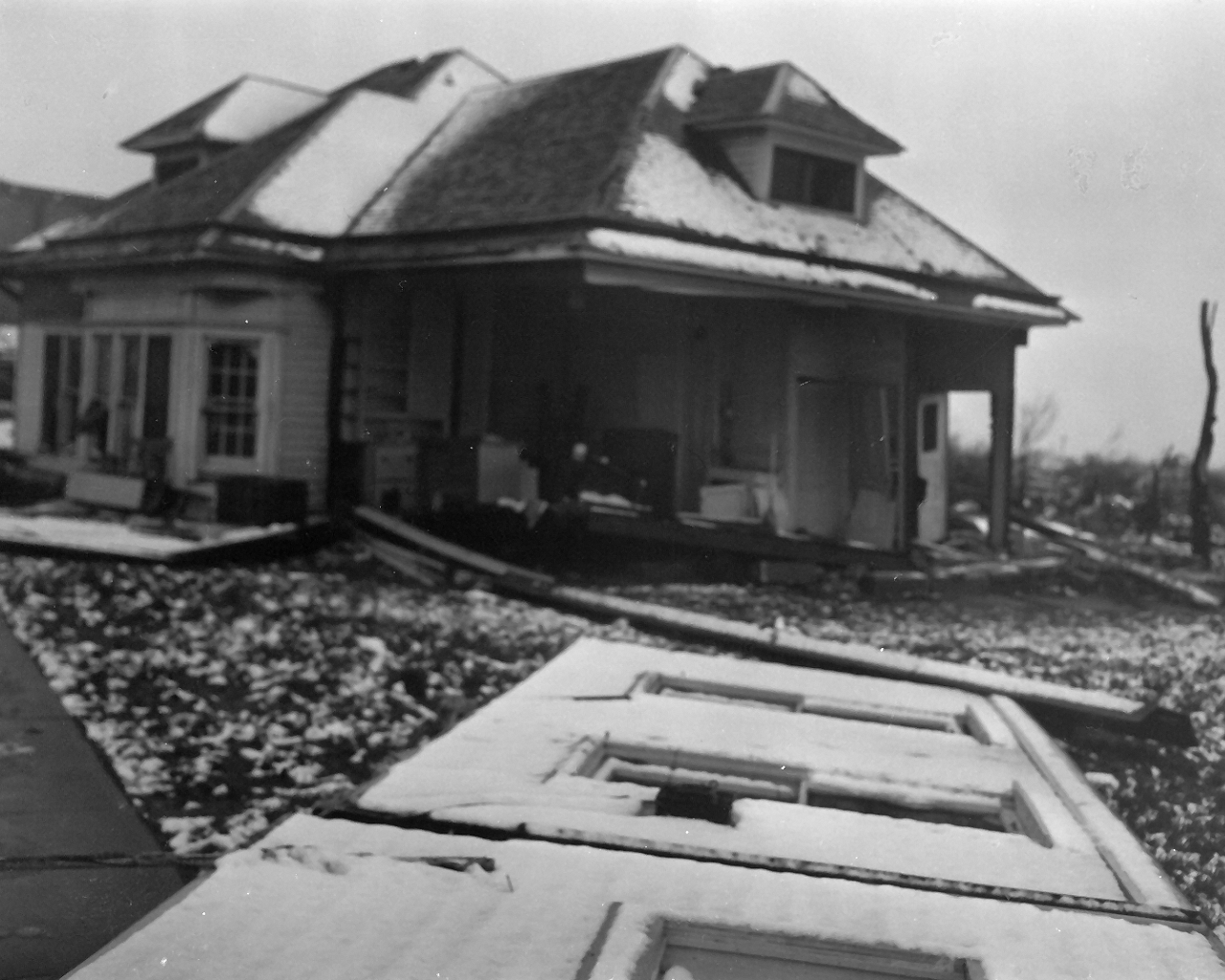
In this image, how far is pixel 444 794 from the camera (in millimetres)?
2354

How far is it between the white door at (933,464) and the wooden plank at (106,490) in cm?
835

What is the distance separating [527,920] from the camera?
1843 mm

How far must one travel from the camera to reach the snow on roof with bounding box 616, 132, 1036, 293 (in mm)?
10953

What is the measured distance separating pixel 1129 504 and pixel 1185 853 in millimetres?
13845

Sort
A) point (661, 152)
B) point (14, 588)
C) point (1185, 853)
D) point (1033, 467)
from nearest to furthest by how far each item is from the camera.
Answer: point (1185, 853)
point (14, 588)
point (661, 152)
point (1033, 467)

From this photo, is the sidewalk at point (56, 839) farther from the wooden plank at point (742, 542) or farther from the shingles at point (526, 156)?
the shingles at point (526, 156)

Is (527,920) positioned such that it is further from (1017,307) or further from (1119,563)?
(1017,307)

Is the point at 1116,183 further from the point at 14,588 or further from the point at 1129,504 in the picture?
the point at 1129,504

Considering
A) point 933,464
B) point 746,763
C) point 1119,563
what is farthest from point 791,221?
point 746,763

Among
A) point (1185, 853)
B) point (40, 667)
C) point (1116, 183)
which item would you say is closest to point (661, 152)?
point (1116, 183)

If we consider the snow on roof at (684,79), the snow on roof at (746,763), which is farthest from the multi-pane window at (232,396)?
the snow on roof at (746,763)

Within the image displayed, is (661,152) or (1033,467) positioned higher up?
(661,152)

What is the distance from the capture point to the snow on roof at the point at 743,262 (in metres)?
10.1

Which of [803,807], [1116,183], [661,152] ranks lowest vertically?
[803,807]
